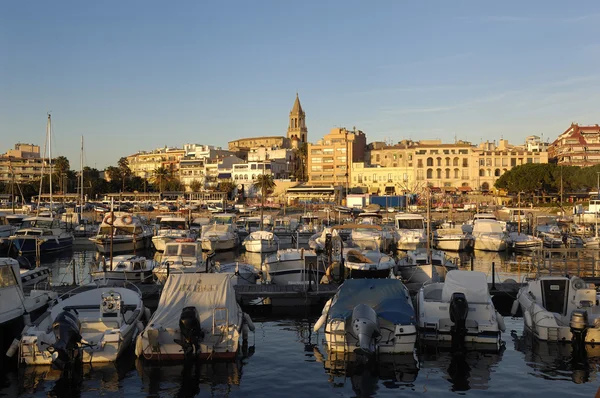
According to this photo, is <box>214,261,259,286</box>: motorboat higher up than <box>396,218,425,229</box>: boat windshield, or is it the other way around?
<box>396,218,425,229</box>: boat windshield

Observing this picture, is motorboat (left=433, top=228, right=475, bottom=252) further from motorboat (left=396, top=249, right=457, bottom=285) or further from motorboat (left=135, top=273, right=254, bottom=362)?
motorboat (left=135, top=273, right=254, bottom=362)

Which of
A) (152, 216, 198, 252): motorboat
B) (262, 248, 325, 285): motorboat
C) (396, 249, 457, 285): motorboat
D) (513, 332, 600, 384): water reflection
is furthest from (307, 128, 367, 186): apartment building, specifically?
(513, 332, 600, 384): water reflection

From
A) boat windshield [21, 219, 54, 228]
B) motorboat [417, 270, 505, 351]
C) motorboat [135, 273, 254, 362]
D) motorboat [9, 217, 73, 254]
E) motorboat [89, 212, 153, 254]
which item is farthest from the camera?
boat windshield [21, 219, 54, 228]

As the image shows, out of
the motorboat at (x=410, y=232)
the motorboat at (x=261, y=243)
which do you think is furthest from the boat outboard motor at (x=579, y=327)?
the motorboat at (x=261, y=243)

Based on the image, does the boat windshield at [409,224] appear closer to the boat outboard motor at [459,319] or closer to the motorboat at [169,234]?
the motorboat at [169,234]

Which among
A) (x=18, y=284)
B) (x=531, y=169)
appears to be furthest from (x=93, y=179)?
(x=18, y=284)

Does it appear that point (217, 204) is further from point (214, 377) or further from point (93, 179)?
point (214, 377)

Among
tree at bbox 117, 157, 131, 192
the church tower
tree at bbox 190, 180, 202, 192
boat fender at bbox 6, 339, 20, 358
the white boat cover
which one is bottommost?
boat fender at bbox 6, 339, 20, 358

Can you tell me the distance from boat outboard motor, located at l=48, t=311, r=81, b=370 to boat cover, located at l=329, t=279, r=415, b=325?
7.46 meters

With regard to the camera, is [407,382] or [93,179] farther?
[93,179]

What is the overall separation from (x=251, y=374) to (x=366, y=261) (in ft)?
44.2

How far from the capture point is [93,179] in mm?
137250

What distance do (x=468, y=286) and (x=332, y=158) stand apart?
414 feet

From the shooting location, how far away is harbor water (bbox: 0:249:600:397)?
1614cm
